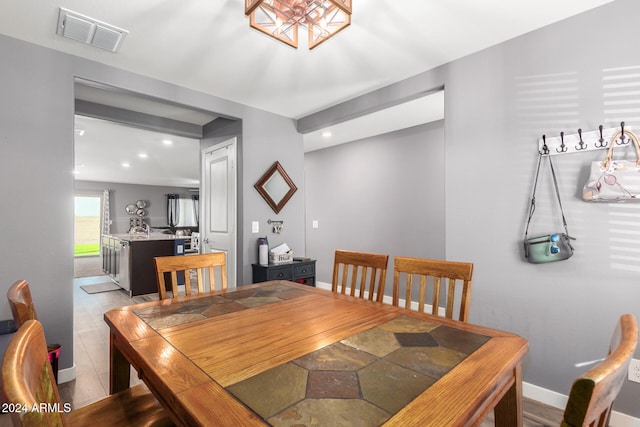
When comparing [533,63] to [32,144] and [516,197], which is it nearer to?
[516,197]

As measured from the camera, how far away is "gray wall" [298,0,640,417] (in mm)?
1792

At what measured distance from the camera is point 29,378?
60cm

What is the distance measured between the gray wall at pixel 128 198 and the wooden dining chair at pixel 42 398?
32.9 feet

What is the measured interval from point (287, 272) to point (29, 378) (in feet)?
9.22

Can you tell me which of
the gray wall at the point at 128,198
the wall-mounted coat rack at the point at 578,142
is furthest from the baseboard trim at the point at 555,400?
the gray wall at the point at 128,198

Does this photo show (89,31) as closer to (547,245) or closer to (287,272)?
(287,272)

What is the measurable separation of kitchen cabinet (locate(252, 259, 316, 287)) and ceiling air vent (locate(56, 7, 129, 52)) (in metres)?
2.26

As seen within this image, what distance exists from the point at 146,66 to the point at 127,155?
4.45 metres

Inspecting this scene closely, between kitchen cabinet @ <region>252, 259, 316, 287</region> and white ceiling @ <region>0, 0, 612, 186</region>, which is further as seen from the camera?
kitchen cabinet @ <region>252, 259, 316, 287</region>

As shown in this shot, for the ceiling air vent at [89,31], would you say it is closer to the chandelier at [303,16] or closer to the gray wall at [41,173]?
the gray wall at [41,173]

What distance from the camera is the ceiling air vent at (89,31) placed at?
1.93 metres

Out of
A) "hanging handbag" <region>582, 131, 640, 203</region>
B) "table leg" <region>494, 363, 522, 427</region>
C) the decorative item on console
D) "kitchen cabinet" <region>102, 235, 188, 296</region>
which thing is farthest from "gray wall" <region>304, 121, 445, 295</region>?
"table leg" <region>494, 363, 522, 427</region>

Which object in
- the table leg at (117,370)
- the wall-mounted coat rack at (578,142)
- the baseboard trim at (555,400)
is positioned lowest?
the baseboard trim at (555,400)

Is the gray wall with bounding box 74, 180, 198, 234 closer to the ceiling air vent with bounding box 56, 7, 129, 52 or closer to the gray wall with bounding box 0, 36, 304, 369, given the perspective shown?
the gray wall with bounding box 0, 36, 304, 369
